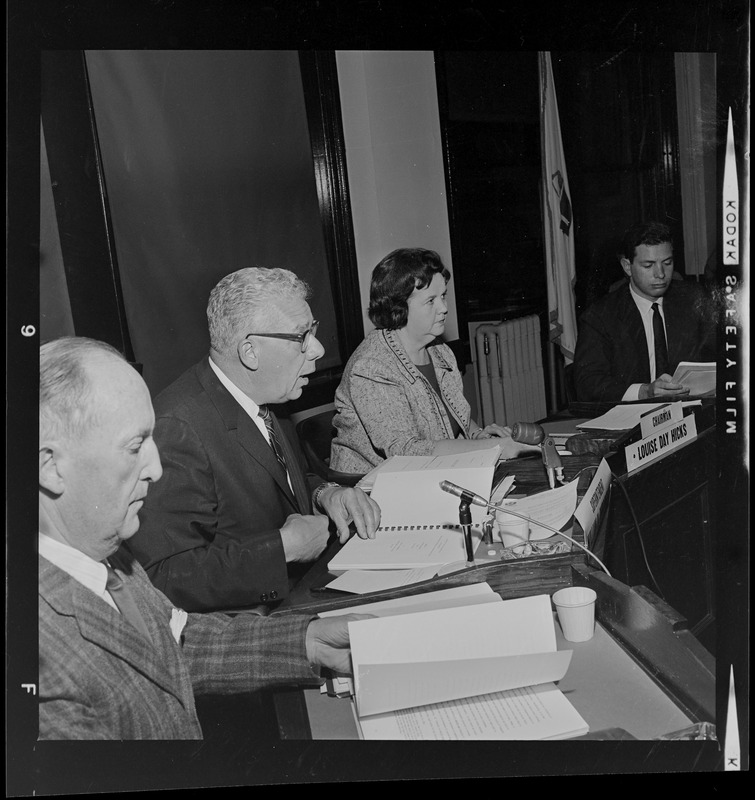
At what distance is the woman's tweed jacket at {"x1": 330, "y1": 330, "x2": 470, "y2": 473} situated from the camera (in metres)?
2.15

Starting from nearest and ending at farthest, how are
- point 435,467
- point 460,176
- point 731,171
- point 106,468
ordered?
point 106,468
point 731,171
point 460,176
point 435,467

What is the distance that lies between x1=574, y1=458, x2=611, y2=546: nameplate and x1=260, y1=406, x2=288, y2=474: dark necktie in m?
0.73

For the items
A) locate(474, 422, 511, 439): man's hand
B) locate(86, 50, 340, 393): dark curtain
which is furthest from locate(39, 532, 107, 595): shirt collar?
locate(474, 422, 511, 439): man's hand

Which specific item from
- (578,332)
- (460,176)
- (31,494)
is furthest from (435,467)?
(31,494)

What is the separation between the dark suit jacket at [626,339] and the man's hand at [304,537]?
2.52ft

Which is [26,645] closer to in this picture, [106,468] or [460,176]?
[106,468]

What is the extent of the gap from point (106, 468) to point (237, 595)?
16.8 inches

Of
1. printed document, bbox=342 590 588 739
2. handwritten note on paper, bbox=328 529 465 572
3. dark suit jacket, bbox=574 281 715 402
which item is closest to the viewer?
printed document, bbox=342 590 588 739

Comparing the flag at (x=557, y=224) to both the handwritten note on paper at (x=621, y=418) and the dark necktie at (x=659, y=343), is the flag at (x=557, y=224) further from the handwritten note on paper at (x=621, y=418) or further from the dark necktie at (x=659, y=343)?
the handwritten note on paper at (x=621, y=418)

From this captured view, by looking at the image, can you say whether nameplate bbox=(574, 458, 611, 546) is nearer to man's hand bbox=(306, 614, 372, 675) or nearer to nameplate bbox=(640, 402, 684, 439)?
nameplate bbox=(640, 402, 684, 439)

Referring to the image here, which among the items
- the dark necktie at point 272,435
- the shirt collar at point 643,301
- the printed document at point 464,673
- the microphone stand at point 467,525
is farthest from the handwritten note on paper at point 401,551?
the shirt collar at point 643,301

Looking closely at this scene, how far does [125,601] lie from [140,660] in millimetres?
121

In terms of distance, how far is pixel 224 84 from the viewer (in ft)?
6.31

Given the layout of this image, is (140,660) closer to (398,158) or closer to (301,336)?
(301,336)
